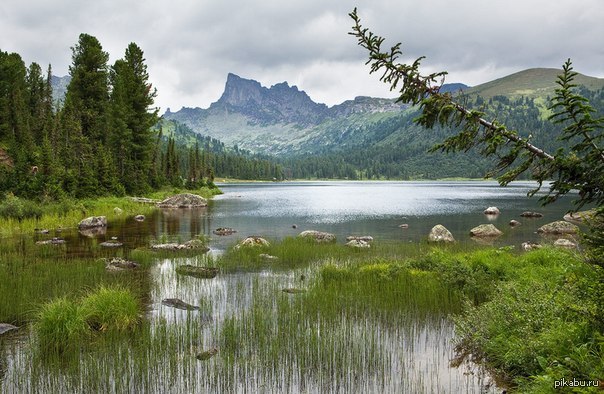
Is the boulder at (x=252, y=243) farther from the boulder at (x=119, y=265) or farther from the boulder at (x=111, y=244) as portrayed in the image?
the boulder at (x=111, y=244)

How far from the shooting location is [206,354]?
33.7 feet

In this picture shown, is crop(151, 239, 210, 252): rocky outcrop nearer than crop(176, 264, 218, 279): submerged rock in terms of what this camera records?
No

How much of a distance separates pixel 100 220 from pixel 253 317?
1244 inches

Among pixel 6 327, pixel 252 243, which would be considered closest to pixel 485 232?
pixel 252 243

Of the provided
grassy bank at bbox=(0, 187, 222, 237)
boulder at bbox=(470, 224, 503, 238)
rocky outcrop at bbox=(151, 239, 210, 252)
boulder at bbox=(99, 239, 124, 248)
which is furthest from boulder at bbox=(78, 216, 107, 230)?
boulder at bbox=(470, 224, 503, 238)

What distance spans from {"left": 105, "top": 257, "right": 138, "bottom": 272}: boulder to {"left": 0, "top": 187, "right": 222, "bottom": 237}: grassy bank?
1544 cm

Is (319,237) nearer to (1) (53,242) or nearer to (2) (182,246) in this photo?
(2) (182,246)

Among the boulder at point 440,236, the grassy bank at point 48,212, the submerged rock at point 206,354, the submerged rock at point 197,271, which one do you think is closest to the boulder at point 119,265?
the submerged rock at point 197,271

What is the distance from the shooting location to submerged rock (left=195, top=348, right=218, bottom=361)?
33.2ft

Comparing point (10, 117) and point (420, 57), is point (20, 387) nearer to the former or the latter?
point (420, 57)

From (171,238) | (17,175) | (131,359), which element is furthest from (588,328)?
(17,175)

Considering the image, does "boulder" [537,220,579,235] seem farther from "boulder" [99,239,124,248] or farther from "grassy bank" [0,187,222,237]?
"grassy bank" [0,187,222,237]

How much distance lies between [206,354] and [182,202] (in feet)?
207

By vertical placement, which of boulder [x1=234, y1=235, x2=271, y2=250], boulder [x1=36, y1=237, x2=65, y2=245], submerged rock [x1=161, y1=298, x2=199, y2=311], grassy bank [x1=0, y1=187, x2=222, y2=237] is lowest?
submerged rock [x1=161, y1=298, x2=199, y2=311]
